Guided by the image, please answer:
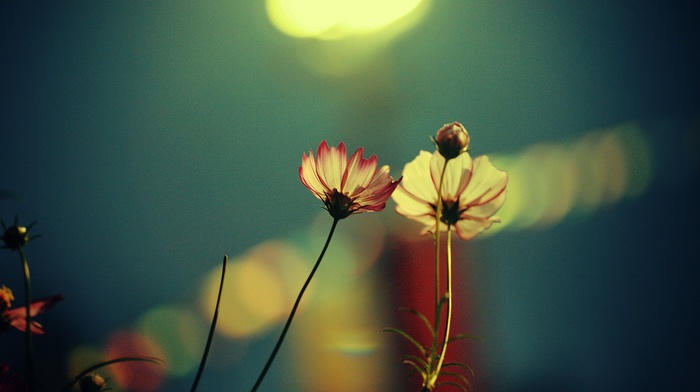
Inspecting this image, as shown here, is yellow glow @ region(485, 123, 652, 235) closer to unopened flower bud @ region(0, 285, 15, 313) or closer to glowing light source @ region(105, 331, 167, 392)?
glowing light source @ region(105, 331, 167, 392)

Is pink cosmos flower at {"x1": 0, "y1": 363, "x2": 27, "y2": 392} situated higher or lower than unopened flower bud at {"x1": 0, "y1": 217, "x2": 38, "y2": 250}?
lower

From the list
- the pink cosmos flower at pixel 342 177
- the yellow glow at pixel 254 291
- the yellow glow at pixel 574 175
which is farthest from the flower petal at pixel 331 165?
the yellow glow at pixel 574 175

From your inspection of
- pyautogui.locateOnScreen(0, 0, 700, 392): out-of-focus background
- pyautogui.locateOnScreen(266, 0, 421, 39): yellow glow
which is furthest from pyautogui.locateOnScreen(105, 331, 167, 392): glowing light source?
pyautogui.locateOnScreen(266, 0, 421, 39): yellow glow

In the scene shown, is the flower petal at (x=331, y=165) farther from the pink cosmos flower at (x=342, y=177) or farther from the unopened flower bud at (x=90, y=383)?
the unopened flower bud at (x=90, y=383)

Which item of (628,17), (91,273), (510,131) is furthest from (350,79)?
(628,17)

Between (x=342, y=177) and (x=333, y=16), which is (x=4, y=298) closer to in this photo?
(x=342, y=177)

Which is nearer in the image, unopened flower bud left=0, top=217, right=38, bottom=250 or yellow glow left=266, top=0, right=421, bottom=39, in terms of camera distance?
unopened flower bud left=0, top=217, right=38, bottom=250
